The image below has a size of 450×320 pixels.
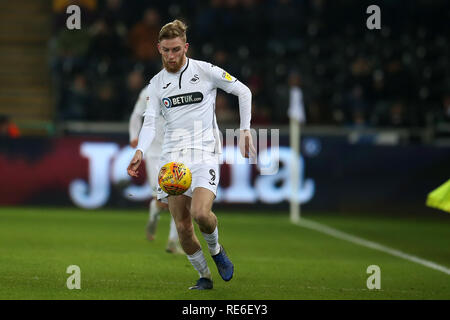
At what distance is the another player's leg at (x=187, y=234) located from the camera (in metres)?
7.74

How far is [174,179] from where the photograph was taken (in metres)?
7.43

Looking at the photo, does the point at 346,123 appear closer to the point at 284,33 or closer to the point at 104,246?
the point at 284,33

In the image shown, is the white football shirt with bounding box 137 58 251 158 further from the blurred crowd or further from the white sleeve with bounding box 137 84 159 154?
the blurred crowd

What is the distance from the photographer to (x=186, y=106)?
7875 millimetres

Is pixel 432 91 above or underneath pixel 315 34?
underneath

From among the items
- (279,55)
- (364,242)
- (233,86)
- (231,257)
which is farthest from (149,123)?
(279,55)

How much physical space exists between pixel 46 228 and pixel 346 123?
7685 mm

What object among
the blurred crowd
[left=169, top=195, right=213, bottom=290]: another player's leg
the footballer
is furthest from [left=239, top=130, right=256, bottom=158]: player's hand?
the blurred crowd

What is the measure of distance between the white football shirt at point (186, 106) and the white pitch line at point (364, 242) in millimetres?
3344

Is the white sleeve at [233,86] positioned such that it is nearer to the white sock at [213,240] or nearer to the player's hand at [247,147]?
the player's hand at [247,147]
